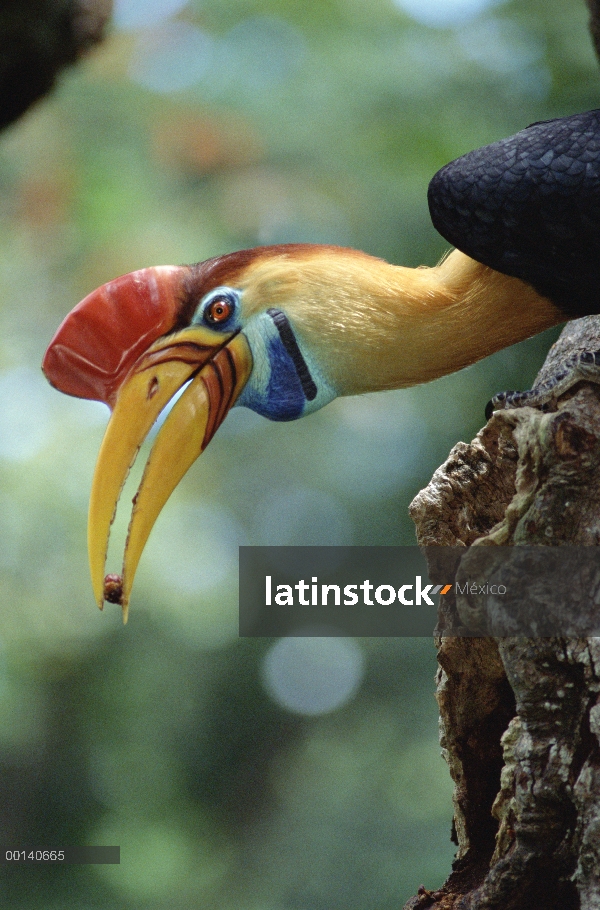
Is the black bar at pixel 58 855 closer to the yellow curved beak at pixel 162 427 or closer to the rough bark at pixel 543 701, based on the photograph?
the yellow curved beak at pixel 162 427

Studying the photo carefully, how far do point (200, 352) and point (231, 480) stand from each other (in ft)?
6.80

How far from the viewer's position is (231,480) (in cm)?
386

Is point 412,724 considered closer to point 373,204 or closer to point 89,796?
point 89,796

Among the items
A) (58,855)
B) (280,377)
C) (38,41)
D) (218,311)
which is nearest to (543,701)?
(280,377)

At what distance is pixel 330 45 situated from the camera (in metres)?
3.69

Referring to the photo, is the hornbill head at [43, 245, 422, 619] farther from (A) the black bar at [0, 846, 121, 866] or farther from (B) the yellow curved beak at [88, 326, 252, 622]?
(A) the black bar at [0, 846, 121, 866]

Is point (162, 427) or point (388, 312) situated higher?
point (388, 312)

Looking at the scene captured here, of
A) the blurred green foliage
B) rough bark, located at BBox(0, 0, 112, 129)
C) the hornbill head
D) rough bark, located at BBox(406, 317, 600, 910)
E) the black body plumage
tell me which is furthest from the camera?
the blurred green foliage

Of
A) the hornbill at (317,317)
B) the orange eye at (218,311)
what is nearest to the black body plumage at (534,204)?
the hornbill at (317,317)

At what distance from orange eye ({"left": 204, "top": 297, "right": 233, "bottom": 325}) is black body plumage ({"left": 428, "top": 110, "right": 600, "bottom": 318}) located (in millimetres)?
438

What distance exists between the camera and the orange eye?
182cm

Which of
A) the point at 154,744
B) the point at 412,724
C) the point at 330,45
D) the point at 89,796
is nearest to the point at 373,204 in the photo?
the point at 330,45

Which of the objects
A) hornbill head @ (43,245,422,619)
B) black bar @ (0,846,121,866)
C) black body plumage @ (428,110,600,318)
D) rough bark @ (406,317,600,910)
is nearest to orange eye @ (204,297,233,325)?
hornbill head @ (43,245,422,619)

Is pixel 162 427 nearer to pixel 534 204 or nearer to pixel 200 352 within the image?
pixel 200 352
